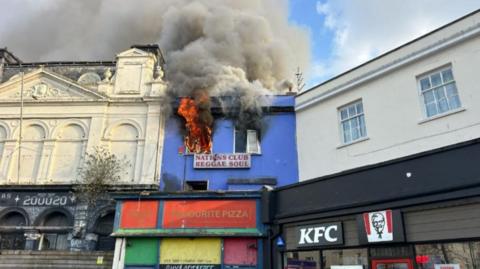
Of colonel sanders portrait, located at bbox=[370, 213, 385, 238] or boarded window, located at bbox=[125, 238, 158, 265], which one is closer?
colonel sanders portrait, located at bbox=[370, 213, 385, 238]

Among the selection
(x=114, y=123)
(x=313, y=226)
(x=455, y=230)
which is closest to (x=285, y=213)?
(x=313, y=226)

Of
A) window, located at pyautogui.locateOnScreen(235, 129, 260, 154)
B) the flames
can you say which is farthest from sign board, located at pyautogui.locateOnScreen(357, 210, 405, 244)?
the flames

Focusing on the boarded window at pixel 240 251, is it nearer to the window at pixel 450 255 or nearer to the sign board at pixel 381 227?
the sign board at pixel 381 227

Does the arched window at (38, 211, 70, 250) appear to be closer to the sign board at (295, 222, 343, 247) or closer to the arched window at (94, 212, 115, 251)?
the arched window at (94, 212, 115, 251)

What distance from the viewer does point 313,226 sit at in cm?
984

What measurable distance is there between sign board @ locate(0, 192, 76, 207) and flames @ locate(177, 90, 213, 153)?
253 inches

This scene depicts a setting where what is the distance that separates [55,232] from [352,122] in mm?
14764

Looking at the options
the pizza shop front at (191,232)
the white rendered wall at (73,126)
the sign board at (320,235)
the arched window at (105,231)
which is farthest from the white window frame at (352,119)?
the arched window at (105,231)

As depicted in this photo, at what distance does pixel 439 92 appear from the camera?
40.3 feet

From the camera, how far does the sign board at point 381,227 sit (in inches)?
316

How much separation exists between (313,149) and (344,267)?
25.2ft

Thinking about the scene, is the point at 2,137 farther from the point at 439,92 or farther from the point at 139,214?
the point at 439,92

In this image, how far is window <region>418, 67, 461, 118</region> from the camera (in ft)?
39.0

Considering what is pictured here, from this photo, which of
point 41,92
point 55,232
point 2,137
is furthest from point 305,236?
point 2,137
